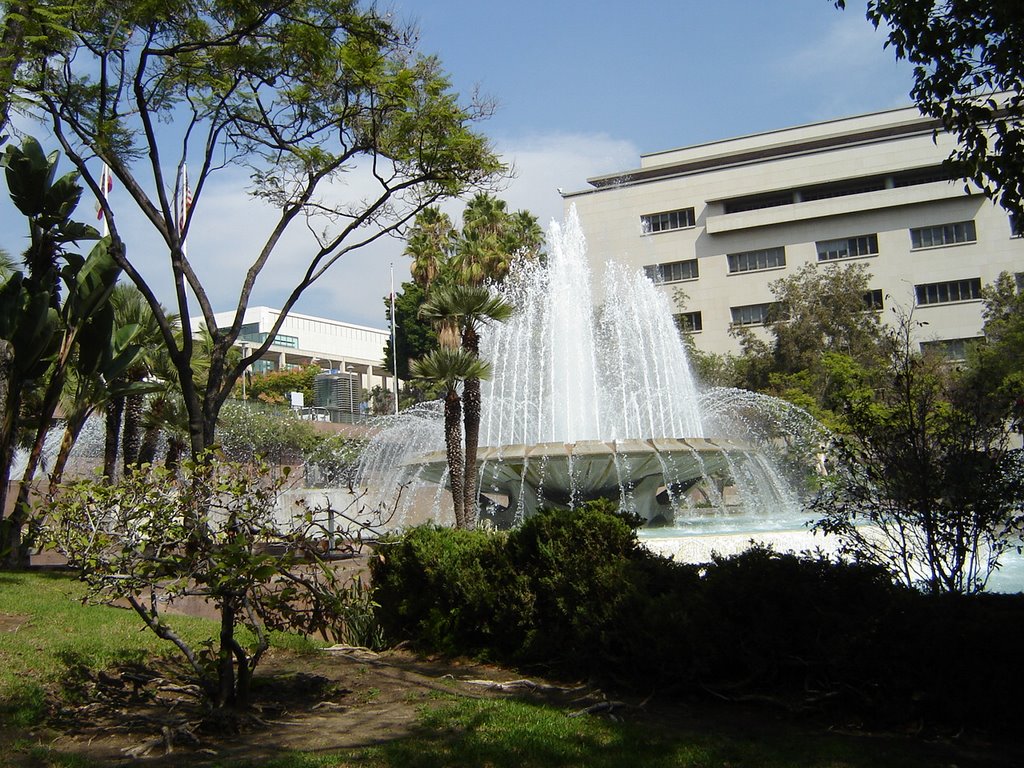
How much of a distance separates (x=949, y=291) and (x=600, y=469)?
139ft

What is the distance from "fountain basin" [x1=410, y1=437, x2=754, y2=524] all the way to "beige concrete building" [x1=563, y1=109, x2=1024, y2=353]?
3440 cm

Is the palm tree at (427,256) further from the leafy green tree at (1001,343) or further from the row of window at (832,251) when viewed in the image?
the row of window at (832,251)

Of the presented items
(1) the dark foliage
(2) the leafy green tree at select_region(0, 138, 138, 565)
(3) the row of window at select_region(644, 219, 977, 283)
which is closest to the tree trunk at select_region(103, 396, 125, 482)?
(2) the leafy green tree at select_region(0, 138, 138, 565)

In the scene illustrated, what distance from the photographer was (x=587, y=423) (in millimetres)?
23062

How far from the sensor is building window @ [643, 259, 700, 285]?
5894 centimetres

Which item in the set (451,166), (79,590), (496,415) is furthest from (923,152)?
(79,590)

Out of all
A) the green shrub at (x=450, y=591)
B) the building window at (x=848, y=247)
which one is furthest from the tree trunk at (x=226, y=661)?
the building window at (x=848, y=247)

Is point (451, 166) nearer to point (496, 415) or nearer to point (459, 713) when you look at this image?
point (459, 713)

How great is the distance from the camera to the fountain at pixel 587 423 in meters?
18.0

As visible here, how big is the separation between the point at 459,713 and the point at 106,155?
6692mm

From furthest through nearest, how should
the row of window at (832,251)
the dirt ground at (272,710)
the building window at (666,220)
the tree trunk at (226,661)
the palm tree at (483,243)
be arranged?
the building window at (666,220) → the row of window at (832,251) → the palm tree at (483,243) → the tree trunk at (226,661) → the dirt ground at (272,710)

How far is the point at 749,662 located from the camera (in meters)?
6.11

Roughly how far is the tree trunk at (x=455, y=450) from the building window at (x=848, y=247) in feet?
143

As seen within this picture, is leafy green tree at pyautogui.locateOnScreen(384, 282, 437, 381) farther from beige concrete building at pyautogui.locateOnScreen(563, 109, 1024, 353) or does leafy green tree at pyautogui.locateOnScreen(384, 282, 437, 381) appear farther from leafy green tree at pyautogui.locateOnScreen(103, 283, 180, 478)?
leafy green tree at pyautogui.locateOnScreen(103, 283, 180, 478)
